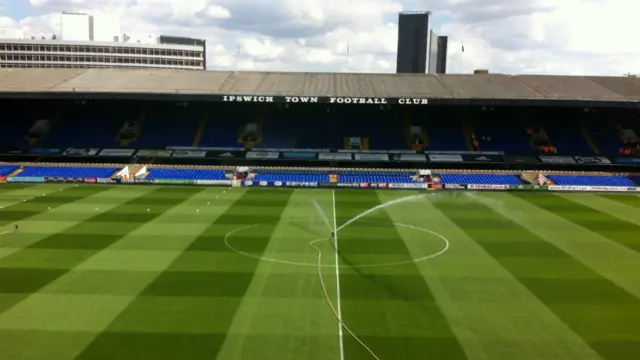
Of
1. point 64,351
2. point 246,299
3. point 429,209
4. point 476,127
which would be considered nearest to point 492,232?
point 429,209

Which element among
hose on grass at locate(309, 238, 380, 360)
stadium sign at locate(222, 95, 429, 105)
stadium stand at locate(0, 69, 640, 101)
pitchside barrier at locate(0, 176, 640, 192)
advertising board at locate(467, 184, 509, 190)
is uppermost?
stadium stand at locate(0, 69, 640, 101)

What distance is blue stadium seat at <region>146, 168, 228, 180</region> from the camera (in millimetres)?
51312

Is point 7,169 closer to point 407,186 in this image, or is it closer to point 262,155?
point 262,155

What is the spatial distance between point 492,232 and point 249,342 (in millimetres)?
20484

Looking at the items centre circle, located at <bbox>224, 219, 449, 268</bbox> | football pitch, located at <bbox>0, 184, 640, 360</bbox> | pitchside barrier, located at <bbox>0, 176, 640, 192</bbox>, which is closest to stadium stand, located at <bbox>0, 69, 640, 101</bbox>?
pitchside barrier, located at <bbox>0, 176, 640, 192</bbox>

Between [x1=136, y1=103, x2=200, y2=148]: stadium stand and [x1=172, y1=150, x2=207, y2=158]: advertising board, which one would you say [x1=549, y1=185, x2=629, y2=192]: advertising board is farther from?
[x1=136, y1=103, x2=200, y2=148]: stadium stand

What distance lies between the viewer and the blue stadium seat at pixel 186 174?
2020 inches

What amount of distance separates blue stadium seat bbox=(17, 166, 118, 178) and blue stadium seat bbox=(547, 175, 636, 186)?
45854 mm

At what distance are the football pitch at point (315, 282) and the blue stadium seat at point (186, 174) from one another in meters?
11.3

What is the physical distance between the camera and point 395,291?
72.5 ft

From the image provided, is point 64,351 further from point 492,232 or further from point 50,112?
point 50,112

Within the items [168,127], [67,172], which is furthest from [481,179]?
[67,172]

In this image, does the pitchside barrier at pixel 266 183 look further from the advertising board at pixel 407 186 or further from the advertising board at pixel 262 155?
the advertising board at pixel 262 155

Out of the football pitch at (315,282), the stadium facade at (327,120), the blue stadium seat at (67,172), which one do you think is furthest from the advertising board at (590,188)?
the blue stadium seat at (67,172)
